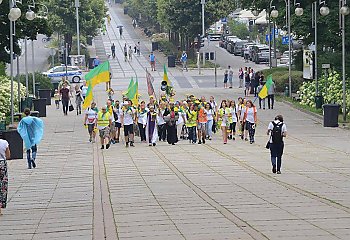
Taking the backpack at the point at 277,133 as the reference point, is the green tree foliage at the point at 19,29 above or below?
above

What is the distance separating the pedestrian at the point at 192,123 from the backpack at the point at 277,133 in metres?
9.17

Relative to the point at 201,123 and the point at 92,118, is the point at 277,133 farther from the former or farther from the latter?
the point at 92,118

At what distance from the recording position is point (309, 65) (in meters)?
50.0

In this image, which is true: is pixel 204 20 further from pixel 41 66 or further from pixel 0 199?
pixel 0 199

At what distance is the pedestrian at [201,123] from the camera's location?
107 ft

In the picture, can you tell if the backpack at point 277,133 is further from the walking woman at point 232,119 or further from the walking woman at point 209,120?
the walking woman at point 209,120

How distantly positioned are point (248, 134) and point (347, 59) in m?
16.1

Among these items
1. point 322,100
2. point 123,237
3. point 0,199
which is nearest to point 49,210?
point 0,199

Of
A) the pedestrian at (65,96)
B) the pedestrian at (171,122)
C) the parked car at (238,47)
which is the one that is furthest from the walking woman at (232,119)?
the parked car at (238,47)

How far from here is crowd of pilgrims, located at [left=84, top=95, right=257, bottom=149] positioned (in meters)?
32.1

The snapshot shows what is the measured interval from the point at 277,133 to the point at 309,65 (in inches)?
1064

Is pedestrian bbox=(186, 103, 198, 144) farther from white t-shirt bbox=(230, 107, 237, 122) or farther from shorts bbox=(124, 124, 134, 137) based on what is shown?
shorts bbox=(124, 124, 134, 137)

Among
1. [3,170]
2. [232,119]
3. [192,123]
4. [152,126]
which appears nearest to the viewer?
[3,170]

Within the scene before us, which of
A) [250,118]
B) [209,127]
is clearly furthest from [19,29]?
[250,118]
